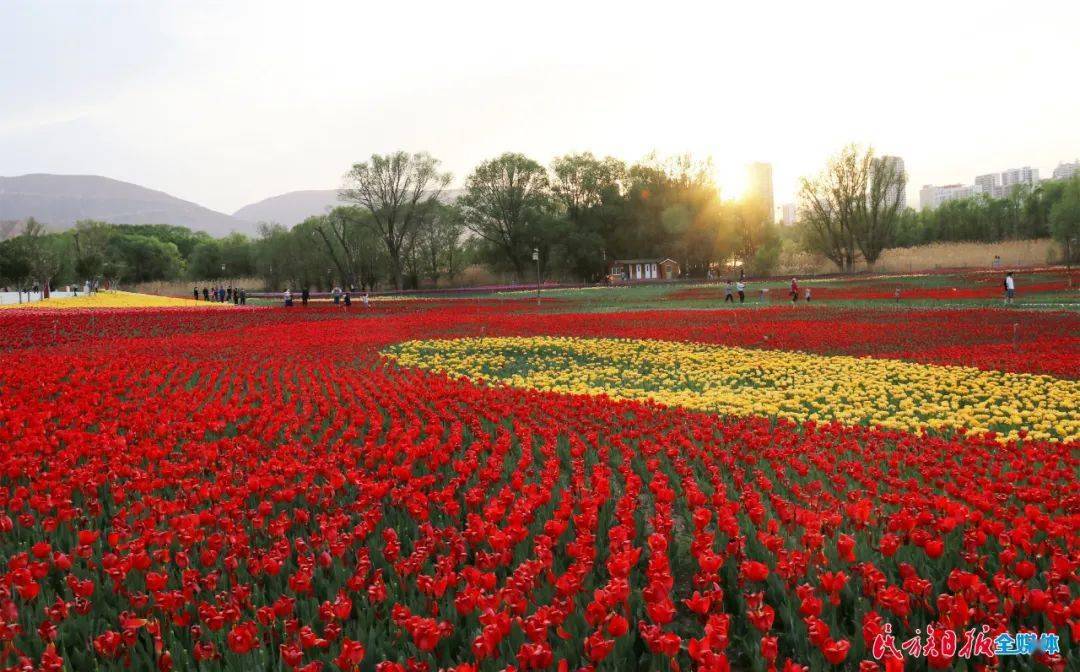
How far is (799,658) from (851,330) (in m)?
19.9

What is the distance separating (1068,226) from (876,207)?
19.0 metres

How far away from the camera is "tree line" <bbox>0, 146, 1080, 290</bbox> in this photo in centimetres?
8338

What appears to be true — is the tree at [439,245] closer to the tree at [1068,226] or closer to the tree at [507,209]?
the tree at [507,209]

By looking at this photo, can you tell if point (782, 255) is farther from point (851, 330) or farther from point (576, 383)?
point (576, 383)

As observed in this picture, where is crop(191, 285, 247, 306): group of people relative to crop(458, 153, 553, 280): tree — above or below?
below

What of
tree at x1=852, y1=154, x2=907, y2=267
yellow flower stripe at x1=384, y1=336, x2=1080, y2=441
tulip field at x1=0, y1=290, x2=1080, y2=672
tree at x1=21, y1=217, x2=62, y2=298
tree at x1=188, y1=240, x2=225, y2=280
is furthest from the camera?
tree at x1=188, y1=240, x2=225, y2=280

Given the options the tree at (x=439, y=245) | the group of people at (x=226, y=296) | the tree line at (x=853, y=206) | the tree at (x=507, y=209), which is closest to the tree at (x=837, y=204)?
the tree line at (x=853, y=206)

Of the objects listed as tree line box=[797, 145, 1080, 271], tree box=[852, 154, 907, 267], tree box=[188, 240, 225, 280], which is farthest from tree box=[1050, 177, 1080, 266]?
tree box=[188, 240, 225, 280]

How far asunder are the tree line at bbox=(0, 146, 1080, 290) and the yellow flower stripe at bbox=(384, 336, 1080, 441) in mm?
63487

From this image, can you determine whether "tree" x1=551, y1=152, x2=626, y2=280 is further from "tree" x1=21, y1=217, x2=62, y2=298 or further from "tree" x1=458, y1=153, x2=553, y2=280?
"tree" x1=21, y1=217, x2=62, y2=298

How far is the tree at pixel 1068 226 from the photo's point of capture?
64.6 m

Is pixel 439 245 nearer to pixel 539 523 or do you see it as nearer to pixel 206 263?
pixel 206 263

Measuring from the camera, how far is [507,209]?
86.6 metres

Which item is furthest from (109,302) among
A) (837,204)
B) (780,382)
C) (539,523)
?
(837,204)
